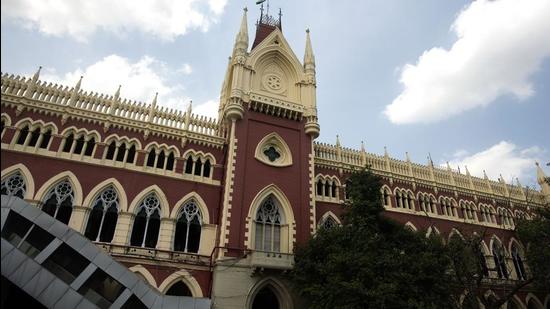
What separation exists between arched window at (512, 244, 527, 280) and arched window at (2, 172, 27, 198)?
32.6 meters

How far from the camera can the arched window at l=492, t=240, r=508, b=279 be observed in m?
25.5

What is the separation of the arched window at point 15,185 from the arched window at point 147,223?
518 centimetres

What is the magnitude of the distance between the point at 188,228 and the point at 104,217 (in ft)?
13.5

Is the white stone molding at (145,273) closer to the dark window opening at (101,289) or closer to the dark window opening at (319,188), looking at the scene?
the dark window opening at (101,289)

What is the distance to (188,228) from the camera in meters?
18.5

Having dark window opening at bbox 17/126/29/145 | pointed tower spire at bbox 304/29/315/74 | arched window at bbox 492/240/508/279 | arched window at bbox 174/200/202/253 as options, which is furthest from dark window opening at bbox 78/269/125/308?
arched window at bbox 492/240/508/279

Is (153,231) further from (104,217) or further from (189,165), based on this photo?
(189,165)

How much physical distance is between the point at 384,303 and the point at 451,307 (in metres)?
4.27

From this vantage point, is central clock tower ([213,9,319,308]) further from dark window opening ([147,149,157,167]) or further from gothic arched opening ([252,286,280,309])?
dark window opening ([147,149,157,167])

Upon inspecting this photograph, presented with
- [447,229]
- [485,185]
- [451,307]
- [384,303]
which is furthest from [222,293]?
[485,185]

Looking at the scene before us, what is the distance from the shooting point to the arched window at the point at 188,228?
1817cm

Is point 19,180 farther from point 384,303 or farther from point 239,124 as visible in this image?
point 384,303

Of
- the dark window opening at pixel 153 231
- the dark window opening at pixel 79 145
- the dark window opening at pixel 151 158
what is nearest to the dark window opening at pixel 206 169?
the dark window opening at pixel 151 158

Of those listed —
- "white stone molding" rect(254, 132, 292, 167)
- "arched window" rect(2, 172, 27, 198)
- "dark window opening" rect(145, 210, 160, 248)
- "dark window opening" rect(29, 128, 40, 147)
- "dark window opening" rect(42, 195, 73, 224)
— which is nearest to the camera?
"arched window" rect(2, 172, 27, 198)
